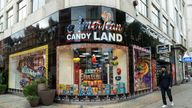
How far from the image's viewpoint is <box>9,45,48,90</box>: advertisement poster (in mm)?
17620

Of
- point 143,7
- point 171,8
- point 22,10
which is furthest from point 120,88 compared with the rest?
point 171,8

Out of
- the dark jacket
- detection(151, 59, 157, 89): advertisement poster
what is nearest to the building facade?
detection(151, 59, 157, 89): advertisement poster

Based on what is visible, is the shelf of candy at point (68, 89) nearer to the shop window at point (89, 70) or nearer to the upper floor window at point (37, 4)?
the shop window at point (89, 70)

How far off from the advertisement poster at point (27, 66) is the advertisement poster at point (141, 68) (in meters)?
5.89

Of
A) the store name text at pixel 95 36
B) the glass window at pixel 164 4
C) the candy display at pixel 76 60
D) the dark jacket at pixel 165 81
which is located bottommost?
the dark jacket at pixel 165 81

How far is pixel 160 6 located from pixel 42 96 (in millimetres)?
17041

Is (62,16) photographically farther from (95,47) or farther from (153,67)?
(153,67)

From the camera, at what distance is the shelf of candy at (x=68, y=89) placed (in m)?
15.3

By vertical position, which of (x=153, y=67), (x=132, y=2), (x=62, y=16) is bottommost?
(x=153, y=67)

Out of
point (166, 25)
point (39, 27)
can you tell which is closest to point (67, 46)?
point (39, 27)

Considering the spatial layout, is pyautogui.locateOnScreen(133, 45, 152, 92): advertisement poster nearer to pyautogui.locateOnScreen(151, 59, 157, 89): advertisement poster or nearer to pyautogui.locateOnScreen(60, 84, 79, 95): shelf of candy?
pyautogui.locateOnScreen(151, 59, 157, 89): advertisement poster

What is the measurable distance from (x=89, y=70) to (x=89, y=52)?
1018 millimetres

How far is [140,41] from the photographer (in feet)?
63.1

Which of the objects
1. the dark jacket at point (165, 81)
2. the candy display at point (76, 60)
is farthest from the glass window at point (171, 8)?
the dark jacket at point (165, 81)
